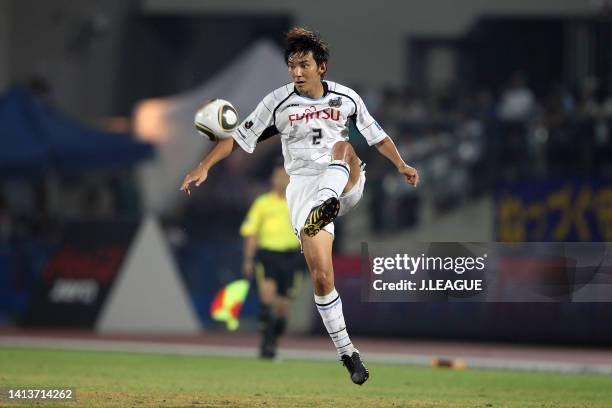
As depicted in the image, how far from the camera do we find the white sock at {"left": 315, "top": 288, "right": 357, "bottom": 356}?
10836mm

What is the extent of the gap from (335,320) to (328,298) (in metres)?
0.18

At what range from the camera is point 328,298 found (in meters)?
10.9

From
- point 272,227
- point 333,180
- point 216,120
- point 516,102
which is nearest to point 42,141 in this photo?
point 272,227

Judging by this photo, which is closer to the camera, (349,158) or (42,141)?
(349,158)

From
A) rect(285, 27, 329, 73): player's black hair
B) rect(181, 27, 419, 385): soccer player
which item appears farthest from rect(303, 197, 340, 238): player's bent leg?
rect(285, 27, 329, 73): player's black hair

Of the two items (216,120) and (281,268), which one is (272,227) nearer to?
(281,268)

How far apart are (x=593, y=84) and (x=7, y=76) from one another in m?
14.1

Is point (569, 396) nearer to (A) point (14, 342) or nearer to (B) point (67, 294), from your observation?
(A) point (14, 342)

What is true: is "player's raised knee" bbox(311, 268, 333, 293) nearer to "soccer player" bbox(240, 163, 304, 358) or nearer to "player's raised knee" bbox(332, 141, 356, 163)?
"player's raised knee" bbox(332, 141, 356, 163)

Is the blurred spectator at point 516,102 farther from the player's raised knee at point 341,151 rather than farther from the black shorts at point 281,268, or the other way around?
the player's raised knee at point 341,151

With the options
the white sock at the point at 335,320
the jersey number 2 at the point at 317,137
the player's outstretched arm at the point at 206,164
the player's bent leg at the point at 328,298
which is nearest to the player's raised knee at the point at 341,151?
the jersey number 2 at the point at 317,137

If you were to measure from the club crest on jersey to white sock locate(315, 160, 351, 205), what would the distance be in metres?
0.45

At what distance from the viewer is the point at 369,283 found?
1103cm

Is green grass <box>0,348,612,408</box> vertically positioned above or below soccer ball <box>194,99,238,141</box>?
below
